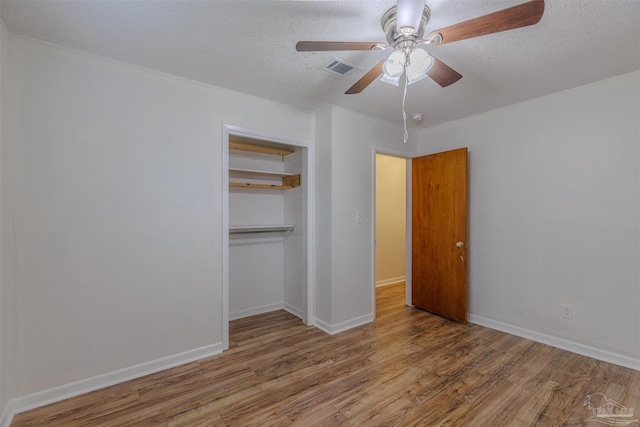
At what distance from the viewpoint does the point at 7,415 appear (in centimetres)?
177

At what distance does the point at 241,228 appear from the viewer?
3.18 metres

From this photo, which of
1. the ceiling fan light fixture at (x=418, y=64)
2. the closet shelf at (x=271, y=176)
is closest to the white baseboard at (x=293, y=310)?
the closet shelf at (x=271, y=176)

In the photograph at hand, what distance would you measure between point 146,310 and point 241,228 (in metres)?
1.19

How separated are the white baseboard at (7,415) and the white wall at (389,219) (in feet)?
14.2

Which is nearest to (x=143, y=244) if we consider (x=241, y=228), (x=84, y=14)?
(x=241, y=228)

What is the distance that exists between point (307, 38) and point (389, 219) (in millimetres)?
3786

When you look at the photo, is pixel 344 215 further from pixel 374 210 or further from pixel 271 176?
pixel 271 176

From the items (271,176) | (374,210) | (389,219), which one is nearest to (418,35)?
(374,210)

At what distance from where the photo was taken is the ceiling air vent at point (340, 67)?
7.05ft

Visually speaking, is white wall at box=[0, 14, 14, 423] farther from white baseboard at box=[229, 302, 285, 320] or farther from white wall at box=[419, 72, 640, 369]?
white wall at box=[419, 72, 640, 369]

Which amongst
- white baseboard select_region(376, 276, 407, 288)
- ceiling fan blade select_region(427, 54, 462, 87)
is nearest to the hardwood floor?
white baseboard select_region(376, 276, 407, 288)

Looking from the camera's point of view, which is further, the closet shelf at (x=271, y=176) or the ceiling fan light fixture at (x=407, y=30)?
A: the closet shelf at (x=271, y=176)

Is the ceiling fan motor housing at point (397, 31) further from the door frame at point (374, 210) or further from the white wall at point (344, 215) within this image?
the door frame at point (374, 210)

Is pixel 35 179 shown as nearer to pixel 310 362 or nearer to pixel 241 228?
pixel 241 228
